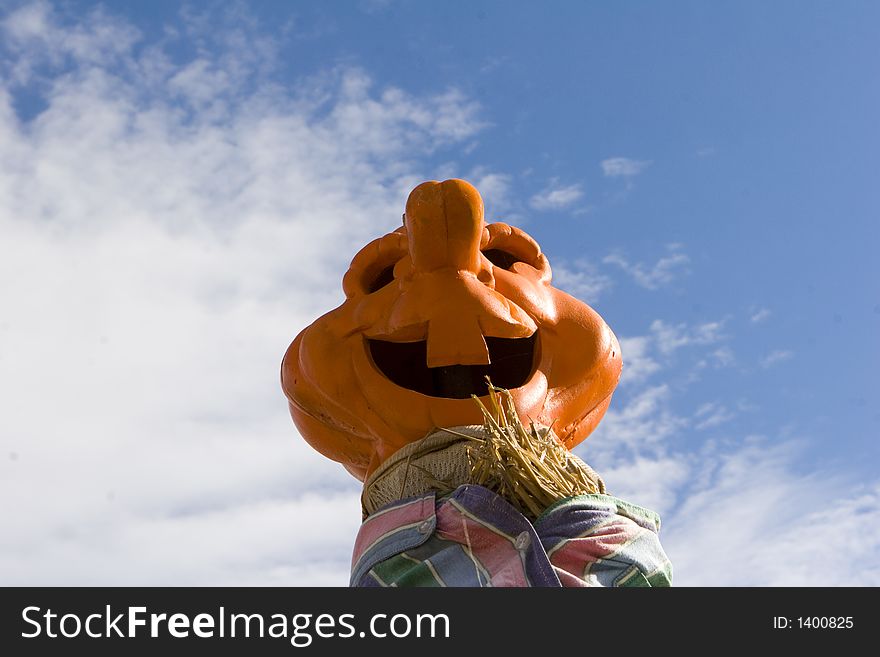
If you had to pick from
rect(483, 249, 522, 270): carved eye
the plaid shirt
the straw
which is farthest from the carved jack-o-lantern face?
the plaid shirt

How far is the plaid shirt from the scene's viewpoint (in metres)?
2.40

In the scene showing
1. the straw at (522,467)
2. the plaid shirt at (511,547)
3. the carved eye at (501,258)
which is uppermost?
the carved eye at (501,258)

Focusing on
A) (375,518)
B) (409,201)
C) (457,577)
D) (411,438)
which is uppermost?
(409,201)

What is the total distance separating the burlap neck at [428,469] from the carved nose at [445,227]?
0.44 meters

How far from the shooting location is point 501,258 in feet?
11.3

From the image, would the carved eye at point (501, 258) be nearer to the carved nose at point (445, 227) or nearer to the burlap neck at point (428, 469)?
the carved nose at point (445, 227)

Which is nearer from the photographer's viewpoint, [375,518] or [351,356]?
[375,518]

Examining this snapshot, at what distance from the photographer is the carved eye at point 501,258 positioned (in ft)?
11.2

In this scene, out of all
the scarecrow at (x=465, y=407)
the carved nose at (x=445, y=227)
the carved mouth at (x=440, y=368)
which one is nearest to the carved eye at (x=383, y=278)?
the scarecrow at (x=465, y=407)

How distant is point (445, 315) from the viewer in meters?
2.94
